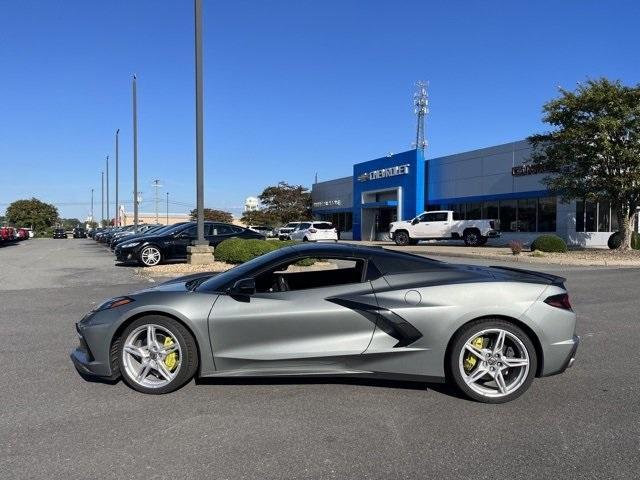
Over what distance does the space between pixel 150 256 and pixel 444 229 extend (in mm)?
19444

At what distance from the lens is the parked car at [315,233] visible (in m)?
38.5

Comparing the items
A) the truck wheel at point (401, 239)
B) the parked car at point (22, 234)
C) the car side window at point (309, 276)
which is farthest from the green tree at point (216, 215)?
the car side window at point (309, 276)

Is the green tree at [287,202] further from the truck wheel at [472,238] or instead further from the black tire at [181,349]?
the black tire at [181,349]

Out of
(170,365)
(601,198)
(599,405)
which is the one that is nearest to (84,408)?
(170,365)

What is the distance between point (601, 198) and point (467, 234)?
973 cm

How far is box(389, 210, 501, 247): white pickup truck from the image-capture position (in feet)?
100

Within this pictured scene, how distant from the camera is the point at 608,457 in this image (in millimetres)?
3549

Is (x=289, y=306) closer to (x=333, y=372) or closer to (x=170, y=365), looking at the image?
(x=333, y=372)

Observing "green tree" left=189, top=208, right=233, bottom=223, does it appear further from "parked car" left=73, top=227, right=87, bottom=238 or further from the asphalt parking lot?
the asphalt parking lot

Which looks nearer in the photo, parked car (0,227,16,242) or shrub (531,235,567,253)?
shrub (531,235,567,253)

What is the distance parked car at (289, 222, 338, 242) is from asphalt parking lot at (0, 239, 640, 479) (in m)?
32.4

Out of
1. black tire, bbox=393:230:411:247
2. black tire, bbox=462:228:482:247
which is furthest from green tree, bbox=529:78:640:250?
black tire, bbox=393:230:411:247

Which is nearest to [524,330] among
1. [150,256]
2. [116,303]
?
[116,303]

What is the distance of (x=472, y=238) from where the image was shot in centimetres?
3083
